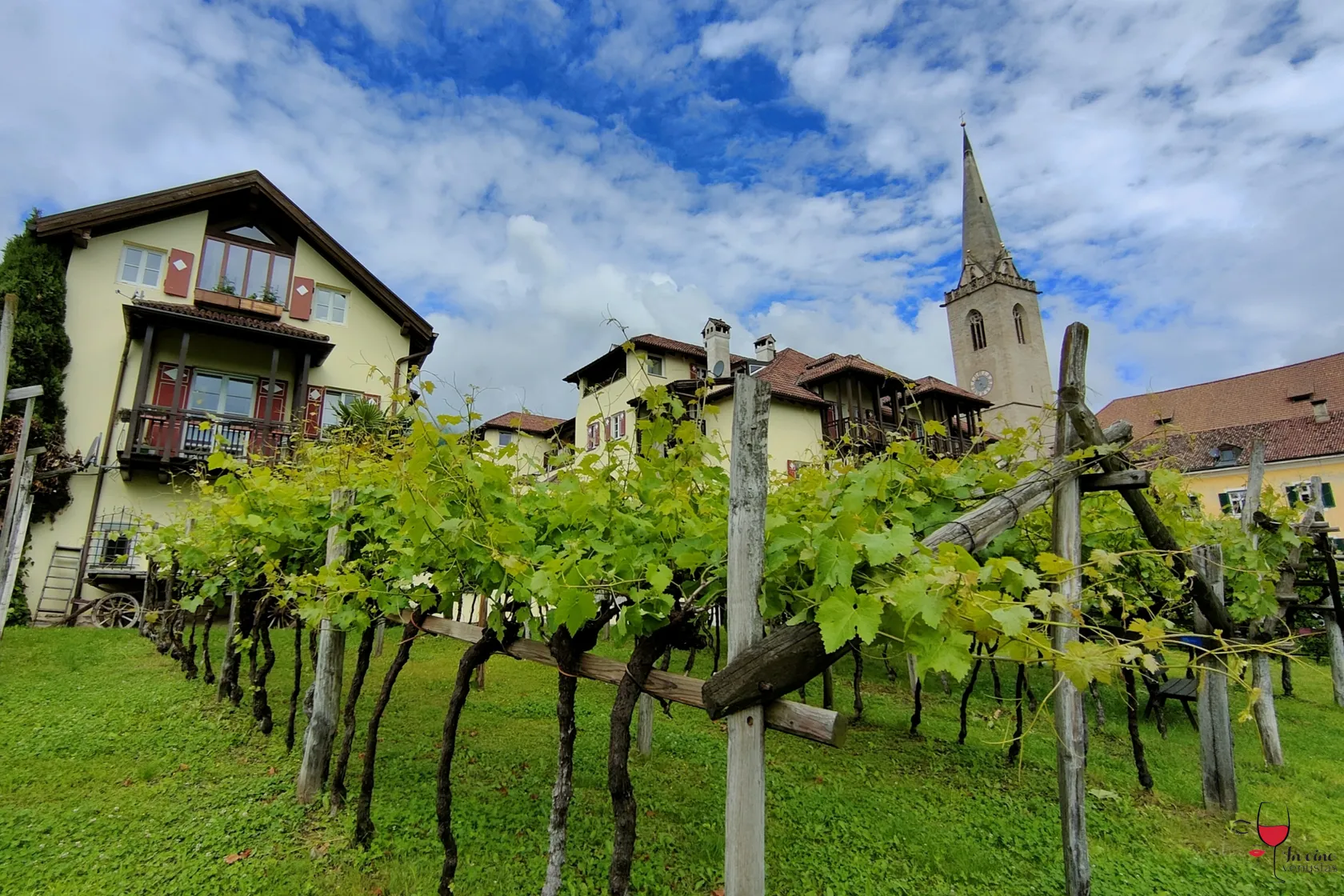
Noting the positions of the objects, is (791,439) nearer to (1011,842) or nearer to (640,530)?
(1011,842)

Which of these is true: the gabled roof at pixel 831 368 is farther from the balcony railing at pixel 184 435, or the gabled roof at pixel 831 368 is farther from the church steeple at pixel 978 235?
the church steeple at pixel 978 235

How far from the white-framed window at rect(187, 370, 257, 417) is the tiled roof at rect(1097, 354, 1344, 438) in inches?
1338

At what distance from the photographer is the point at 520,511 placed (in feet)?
10.0

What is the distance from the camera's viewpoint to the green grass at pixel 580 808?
3.62 metres

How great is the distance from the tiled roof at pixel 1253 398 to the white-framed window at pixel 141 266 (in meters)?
36.0

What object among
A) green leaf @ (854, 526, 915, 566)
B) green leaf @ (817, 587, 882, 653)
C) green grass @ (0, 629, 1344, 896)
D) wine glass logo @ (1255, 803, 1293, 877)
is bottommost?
wine glass logo @ (1255, 803, 1293, 877)

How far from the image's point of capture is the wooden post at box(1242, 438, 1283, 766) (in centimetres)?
605

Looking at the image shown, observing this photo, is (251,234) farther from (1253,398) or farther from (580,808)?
(1253,398)

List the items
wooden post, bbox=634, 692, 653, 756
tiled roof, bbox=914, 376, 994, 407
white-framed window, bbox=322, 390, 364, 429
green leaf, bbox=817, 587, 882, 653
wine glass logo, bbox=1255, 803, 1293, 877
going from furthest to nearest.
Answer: tiled roof, bbox=914, 376, 994, 407
white-framed window, bbox=322, 390, 364, 429
wooden post, bbox=634, 692, 653, 756
wine glass logo, bbox=1255, 803, 1293, 877
green leaf, bbox=817, 587, 882, 653

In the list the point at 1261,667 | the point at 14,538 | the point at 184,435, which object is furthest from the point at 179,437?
the point at 1261,667

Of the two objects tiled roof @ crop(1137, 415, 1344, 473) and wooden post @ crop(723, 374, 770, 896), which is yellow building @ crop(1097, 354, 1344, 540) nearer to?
tiled roof @ crop(1137, 415, 1344, 473)

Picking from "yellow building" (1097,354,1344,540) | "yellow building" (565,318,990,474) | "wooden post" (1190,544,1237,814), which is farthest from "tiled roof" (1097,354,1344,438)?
"wooden post" (1190,544,1237,814)

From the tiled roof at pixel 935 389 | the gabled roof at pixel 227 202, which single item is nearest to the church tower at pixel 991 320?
the tiled roof at pixel 935 389

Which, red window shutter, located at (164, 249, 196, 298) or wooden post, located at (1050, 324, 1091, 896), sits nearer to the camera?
wooden post, located at (1050, 324, 1091, 896)
